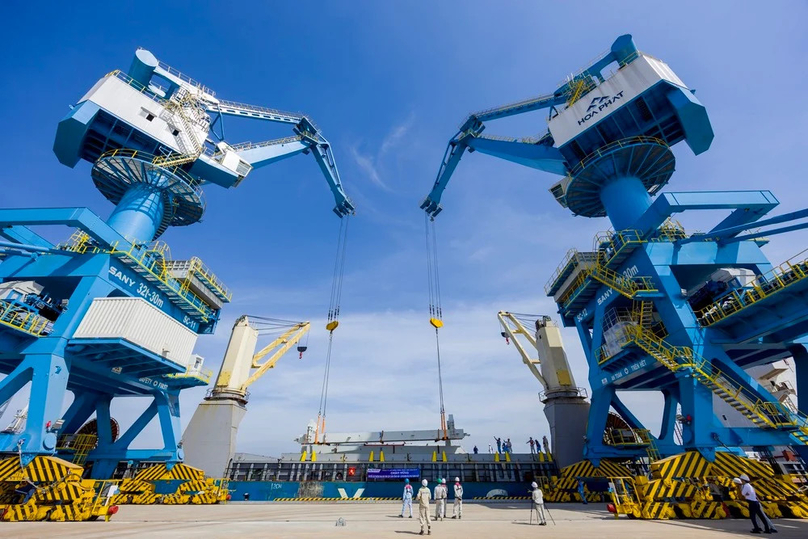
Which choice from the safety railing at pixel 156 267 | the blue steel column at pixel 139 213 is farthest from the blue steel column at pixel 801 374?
the blue steel column at pixel 139 213

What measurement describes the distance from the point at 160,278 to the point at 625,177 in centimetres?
3274

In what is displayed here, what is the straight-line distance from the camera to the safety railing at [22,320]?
18.9m

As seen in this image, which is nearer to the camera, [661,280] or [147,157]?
[661,280]

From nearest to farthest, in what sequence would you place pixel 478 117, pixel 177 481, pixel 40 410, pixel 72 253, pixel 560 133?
pixel 40 410, pixel 72 253, pixel 177 481, pixel 560 133, pixel 478 117

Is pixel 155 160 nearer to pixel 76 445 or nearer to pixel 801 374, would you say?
pixel 76 445

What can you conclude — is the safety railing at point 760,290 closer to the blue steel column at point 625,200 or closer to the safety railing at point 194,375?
the blue steel column at point 625,200

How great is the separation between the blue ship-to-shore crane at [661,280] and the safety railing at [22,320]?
104 feet

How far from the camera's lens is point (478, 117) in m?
38.3

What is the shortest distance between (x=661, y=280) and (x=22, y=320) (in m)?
33.6

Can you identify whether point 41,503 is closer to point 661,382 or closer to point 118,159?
point 118,159

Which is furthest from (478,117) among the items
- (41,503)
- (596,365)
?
(41,503)

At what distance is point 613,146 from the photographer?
26.5 meters

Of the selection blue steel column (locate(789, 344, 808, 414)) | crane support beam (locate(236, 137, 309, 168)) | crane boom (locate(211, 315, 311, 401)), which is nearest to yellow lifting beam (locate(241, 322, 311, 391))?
crane boom (locate(211, 315, 311, 401))

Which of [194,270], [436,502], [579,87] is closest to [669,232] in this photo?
[579,87]
